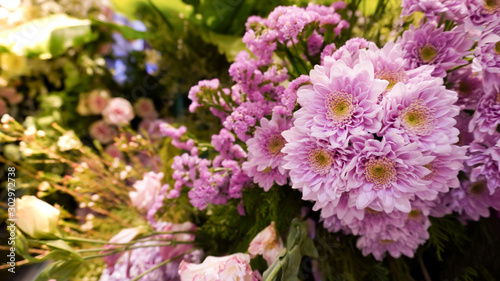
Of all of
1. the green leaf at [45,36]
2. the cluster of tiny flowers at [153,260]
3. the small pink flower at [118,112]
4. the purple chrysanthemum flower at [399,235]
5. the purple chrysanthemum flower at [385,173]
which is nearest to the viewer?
the purple chrysanthemum flower at [385,173]

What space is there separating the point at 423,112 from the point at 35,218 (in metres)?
0.46

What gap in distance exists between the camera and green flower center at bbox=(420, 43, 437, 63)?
40cm

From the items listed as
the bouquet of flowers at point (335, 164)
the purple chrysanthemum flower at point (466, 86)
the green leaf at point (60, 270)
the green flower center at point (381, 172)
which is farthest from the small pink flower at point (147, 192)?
the purple chrysanthemum flower at point (466, 86)

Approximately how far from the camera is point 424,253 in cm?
60

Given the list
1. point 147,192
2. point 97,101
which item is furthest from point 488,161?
point 97,101

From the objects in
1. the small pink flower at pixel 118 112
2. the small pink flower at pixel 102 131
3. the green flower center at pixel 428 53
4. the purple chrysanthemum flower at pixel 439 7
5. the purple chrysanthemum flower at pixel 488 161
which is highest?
the purple chrysanthemum flower at pixel 439 7

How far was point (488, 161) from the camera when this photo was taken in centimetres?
41

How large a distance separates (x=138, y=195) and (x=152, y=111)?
442mm

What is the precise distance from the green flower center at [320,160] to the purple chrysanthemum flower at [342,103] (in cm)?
2

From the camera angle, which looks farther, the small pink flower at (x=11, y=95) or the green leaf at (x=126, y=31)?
the small pink flower at (x=11, y=95)

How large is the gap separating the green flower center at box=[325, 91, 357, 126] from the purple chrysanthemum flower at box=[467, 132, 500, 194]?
0.63ft

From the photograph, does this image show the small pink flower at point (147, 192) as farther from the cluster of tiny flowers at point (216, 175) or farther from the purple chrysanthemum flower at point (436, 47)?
the purple chrysanthemum flower at point (436, 47)

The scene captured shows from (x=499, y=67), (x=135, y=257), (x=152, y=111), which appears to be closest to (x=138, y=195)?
(x=135, y=257)

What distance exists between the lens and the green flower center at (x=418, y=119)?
1.10 ft
